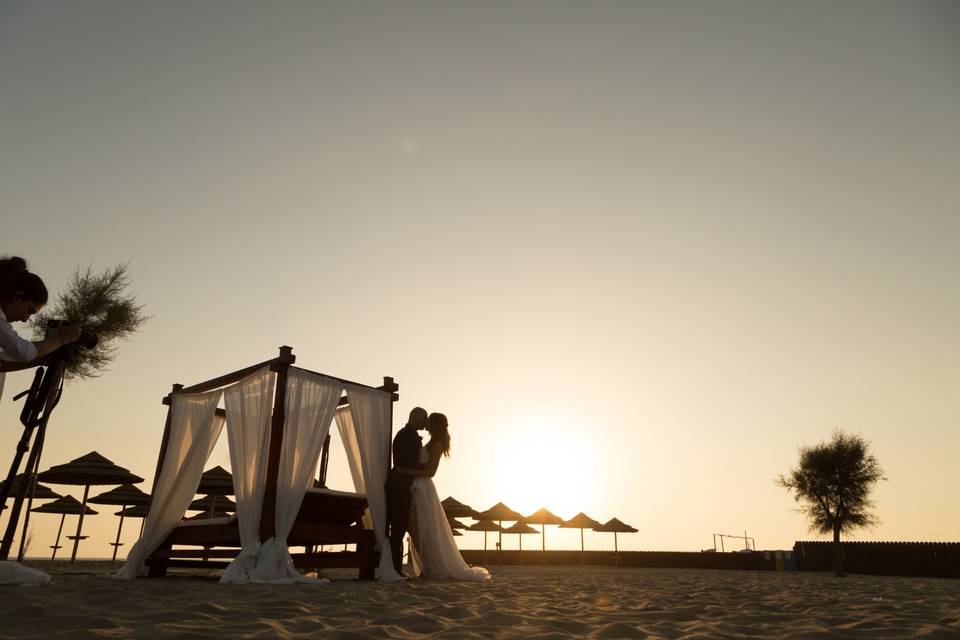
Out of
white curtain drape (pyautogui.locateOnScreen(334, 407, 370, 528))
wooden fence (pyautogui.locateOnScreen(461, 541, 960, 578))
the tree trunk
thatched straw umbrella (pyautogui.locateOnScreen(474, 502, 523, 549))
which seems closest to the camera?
white curtain drape (pyautogui.locateOnScreen(334, 407, 370, 528))

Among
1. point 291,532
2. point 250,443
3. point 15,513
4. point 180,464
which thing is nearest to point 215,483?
point 180,464

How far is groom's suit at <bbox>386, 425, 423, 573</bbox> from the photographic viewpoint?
8.45m

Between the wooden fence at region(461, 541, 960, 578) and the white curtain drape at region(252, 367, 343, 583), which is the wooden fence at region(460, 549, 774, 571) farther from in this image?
the white curtain drape at region(252, 367, 343, 583)

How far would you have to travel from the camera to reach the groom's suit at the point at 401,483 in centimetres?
845

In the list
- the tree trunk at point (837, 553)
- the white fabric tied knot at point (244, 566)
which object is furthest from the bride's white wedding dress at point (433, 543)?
the tree trunk at point (837, 553)

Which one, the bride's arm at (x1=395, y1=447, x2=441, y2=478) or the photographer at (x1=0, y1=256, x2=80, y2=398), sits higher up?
the photographer at (x1=0, y1=256, x2=80, y2=398)

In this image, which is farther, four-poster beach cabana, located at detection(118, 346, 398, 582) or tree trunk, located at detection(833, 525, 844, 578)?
tree trunk, located at detection(833, 525, 844, 578)

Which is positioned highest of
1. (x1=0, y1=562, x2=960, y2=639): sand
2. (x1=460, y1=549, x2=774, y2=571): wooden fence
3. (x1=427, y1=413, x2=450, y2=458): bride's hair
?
(x1=427, y1=413, x2=450, y2=458): bride's hair

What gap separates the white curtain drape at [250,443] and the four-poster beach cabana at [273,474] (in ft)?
0.04

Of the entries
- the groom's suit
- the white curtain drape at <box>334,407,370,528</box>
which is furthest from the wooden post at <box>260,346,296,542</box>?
the groom's suit

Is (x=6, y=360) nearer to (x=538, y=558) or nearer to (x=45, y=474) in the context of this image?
(x=45, y=474)

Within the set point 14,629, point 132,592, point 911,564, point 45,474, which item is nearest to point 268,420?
point 132,592

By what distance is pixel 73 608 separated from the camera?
365 centimetres

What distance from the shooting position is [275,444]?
7.78 meters
